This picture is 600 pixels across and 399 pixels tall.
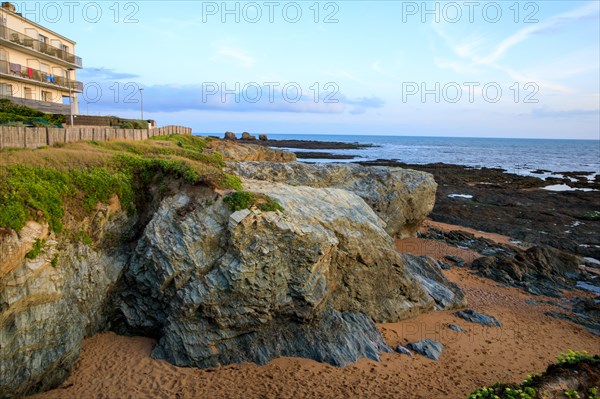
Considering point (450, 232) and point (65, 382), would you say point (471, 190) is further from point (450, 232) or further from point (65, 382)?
point (65, 382)

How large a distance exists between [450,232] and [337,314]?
18.0 metres

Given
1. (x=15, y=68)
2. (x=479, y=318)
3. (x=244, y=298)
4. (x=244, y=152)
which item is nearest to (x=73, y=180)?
(x=244, y=298)

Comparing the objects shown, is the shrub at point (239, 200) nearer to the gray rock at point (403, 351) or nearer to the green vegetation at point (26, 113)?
the gray rock at point (403, 351)

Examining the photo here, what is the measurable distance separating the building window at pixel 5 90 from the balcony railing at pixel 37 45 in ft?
11.6

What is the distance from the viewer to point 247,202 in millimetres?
13305

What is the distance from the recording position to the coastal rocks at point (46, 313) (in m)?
10.0

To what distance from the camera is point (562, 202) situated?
41.5 metres

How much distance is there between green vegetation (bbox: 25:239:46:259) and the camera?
413 inches

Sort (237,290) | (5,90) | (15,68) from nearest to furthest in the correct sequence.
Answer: (237,290)
(5,90)
(15,68)

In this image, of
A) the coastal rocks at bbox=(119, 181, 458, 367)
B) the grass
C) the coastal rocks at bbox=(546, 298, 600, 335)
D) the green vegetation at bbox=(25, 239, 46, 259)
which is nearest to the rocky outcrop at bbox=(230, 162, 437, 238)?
the grass

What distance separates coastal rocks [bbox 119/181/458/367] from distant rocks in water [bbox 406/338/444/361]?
1.09 m

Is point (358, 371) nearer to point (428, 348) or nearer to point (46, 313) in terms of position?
point (428, 348)

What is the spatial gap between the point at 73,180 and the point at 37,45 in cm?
3070

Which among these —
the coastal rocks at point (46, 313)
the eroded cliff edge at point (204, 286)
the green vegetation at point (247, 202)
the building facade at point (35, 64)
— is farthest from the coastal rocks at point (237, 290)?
the building facade at point (35, 64)
